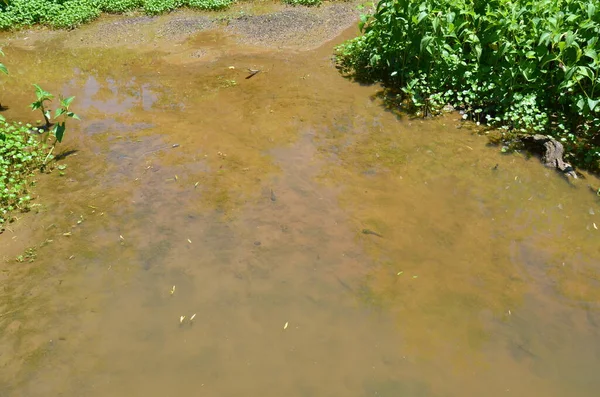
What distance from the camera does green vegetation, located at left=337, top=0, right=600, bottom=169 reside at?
5.00m

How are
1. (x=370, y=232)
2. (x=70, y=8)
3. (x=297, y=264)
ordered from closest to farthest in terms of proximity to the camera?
(x=297, y=264), (x=370, y=232), (x=70, y=8)

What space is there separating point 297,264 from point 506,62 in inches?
143

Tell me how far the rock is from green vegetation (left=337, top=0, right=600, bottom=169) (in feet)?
0.75

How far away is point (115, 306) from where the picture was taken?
358cm

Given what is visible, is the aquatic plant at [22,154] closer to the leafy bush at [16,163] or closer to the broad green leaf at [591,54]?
the leafy bush at [16,163]

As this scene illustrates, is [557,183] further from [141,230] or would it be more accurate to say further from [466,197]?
[141,230]

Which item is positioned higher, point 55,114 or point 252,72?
point 55,114

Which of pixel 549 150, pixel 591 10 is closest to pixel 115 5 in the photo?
pixel 591 10

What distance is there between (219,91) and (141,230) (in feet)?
9.62

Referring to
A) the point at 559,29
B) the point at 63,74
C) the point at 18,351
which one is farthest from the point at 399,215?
the point at 63,74

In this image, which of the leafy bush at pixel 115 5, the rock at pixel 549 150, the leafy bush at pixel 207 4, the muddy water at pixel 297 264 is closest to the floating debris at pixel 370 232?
the muddy water at pixel 297 264

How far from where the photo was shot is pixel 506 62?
546cm

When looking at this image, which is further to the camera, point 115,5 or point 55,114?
point 115,5

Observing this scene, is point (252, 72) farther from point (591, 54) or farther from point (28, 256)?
point (591, 54)
